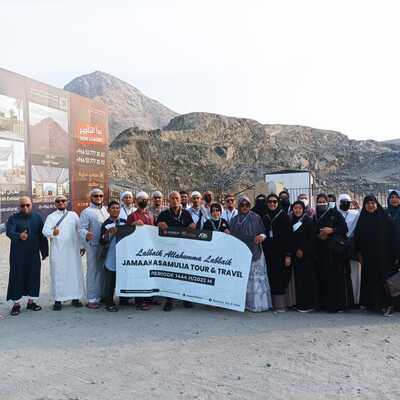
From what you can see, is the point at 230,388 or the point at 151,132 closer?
the point at 230,388

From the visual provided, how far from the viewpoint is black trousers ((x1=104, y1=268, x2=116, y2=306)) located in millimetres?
5977

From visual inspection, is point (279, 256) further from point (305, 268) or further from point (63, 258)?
point (63, 258)

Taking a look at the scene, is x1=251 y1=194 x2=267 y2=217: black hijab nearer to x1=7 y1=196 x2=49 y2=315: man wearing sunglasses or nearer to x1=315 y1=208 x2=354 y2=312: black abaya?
x1=315 y1=208 x2=354 y2=312: black abaya

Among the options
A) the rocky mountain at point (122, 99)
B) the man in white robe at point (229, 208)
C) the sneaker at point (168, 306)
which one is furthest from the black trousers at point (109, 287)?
the rocky mountain at point (122, 99)

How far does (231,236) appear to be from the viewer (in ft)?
19.0

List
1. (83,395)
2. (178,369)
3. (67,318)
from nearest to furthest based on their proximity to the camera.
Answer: (83,395) → (178,369) → (67,318)

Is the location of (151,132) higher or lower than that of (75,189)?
higher

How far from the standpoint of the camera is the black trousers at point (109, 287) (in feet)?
19.6

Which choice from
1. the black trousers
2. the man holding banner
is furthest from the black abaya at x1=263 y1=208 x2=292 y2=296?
the black trousers

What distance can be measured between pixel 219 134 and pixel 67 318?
43.7 metres

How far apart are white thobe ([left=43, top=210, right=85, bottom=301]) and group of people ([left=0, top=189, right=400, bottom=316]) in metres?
0.01

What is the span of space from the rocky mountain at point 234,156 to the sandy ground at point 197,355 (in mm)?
27796

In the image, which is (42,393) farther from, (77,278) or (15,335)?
(77,278)

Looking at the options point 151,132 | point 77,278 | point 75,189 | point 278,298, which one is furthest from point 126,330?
point 151,132
